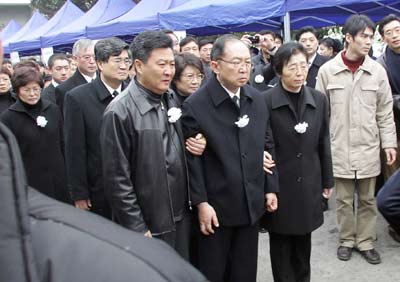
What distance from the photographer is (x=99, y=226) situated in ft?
2.34

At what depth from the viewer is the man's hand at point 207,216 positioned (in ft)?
8.68

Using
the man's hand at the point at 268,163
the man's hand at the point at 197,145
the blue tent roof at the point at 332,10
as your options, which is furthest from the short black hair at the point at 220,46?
the blue tent roof at the point at 332,10

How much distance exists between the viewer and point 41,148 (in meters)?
3.75

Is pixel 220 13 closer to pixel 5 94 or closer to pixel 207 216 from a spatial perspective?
pixel 5 94

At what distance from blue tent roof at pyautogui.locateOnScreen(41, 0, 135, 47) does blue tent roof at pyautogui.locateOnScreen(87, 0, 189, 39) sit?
71.9 inches

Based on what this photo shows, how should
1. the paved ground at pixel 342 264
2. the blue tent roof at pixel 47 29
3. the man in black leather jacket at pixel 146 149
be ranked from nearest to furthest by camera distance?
the man in black leather jacket at pixel 146 149
the paved ground at pixel 342 264
the blue tent roof at pixel 47 29

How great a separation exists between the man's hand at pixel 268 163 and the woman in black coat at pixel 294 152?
0.11 m

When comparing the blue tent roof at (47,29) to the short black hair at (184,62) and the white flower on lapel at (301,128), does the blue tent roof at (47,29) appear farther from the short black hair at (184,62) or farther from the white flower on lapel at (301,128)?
the white flower on lapel at (301,128)

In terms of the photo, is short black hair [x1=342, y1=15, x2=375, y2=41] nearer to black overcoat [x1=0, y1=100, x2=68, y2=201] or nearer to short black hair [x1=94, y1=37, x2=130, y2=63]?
short black hair [x1=94, y1=37, x2=130, y2=63]

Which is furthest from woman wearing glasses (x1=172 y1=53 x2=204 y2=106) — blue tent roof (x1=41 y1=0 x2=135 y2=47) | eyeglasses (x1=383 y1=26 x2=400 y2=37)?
blue tent roof (x1=41 y1=0 x2=135 y2=47)

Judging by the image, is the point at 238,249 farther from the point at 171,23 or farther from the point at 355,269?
the point at 171,23

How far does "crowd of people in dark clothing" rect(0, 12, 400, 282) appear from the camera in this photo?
2.36 metres

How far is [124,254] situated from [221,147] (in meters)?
1.99

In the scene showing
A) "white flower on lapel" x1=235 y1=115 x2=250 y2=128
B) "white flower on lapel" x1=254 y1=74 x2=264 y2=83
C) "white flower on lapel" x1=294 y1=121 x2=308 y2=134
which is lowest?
"white flower on lapel" x1=254 y1=74 x2=264 y2=83
